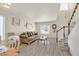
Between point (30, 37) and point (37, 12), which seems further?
point (37, 12)

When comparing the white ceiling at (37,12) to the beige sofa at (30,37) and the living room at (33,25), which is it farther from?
the beige sofa at (30,37)

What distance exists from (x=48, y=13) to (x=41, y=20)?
0.94 ft

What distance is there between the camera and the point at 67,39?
3.63 meters

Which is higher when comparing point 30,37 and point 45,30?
point 45,30

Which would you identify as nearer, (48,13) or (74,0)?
(74,0)

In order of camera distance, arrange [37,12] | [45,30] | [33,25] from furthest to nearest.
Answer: [37,12]
[33,25]
[45,30]

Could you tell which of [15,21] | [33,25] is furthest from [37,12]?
[15,21]

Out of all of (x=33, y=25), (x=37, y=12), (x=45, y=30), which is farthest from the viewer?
(x=37, y=12)

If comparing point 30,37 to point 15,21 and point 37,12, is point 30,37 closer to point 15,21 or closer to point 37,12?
point 15,21

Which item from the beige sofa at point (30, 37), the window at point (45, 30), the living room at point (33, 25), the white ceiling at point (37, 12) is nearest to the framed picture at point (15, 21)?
the living room at point (33, 25)

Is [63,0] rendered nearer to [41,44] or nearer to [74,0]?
[74,0]

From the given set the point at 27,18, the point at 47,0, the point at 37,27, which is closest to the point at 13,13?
the point at 27,18

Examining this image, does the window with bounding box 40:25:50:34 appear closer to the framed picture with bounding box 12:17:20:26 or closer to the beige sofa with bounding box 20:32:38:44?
the beige sofa with bounding box 20:32:38:44

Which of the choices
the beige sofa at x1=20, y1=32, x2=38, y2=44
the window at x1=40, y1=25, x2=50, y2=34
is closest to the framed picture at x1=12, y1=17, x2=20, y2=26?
the beige sofa at x1=20, y1=32, x2=38, y2=44
